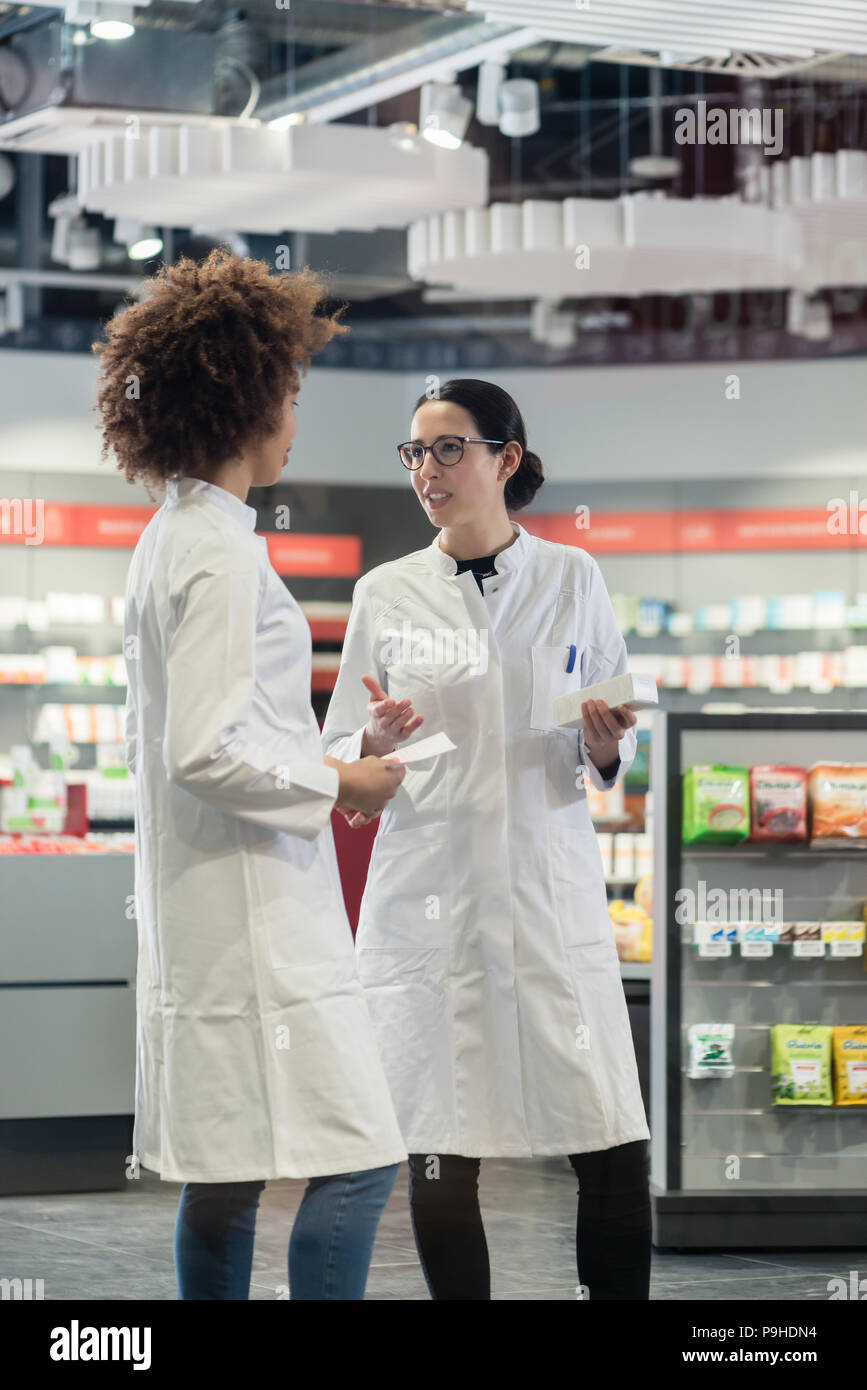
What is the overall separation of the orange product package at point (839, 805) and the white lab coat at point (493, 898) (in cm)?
162

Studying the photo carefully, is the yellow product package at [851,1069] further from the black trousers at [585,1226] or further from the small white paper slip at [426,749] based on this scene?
the small white paper slip at [426,749]

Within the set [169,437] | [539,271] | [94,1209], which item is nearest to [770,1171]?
[94,1209]

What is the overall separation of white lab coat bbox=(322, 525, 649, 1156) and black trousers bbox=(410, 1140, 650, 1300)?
43 millimetres

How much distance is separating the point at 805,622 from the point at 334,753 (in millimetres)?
7062

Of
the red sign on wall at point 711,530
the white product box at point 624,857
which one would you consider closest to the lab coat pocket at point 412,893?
the white product box at point 624,857

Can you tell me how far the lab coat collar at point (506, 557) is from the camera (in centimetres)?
254

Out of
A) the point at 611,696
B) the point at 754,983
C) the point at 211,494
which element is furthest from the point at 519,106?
the point at 211,494

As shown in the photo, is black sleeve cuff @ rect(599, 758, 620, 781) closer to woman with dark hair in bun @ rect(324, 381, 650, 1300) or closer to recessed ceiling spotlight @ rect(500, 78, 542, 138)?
woman with dark hair in bun @ rect(324, 381, 650, 1300)

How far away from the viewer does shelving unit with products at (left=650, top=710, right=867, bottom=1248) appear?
13.0 feet

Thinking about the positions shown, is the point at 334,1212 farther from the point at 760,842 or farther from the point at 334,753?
the point at 760,842

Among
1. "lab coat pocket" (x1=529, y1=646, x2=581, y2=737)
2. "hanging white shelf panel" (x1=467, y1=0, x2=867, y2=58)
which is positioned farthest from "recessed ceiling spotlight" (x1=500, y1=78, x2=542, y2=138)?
"lab coat pocket" (x1=529, y1=646, x2=581, y2=737)

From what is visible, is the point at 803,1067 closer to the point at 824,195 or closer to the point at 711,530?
the point at 824,195

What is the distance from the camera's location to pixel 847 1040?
158 inches

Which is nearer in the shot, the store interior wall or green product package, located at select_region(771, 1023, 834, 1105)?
green product package, located at select_region(771, 1023, 834, 1105)
